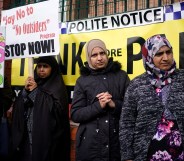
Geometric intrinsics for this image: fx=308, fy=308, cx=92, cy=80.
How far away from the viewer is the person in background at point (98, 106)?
2869 mm

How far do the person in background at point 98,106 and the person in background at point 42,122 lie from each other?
0.46 m

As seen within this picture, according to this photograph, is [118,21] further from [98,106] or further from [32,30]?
[98,106]

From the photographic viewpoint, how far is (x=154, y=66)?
2564mm

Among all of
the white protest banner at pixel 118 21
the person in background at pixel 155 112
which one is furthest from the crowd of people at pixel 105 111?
the white protest banner at pixel 118 21

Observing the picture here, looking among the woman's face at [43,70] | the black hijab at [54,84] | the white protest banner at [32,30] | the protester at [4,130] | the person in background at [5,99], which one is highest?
the white protest banner at [32,30]

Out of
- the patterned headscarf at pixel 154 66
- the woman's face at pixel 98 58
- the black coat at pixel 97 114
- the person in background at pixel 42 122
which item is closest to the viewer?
the patterned headscarf at pixel 154 66

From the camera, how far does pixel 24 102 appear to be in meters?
3.58

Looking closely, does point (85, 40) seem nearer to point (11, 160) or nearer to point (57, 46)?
point (57, 46)

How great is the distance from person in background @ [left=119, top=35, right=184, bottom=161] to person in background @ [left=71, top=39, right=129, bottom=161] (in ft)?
0.91

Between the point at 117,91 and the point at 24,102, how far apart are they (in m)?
1.19

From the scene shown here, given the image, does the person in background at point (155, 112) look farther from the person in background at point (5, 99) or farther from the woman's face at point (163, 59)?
the person in background at point (5, 99)

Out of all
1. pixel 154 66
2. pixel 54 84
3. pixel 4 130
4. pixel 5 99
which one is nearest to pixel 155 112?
pixel 154 66

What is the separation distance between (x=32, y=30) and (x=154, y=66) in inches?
70.1

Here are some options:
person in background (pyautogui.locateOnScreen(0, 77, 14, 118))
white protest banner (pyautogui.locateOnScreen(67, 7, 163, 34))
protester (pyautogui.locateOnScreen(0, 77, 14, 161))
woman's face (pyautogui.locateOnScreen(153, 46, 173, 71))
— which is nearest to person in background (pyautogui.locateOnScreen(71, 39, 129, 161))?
woman's face (pyautogui.locateOnScreen(153, 46, 173, 71))
